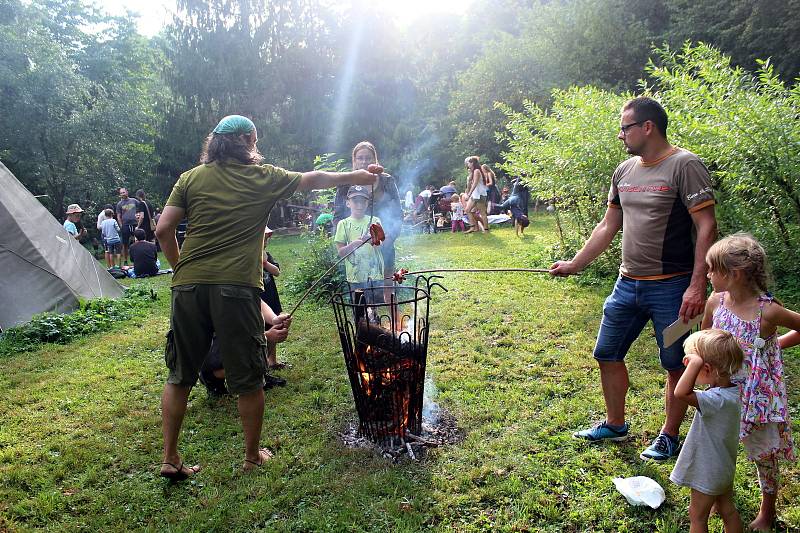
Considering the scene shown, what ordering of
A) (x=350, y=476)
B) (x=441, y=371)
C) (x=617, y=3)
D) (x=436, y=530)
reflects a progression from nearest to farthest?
1. (x=436, y=530)
2. (x=350, y=476)
3. (x=441, y=371)
4. (x=617, y=3)

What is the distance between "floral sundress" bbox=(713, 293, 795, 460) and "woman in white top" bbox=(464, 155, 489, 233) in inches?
406

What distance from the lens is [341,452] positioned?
3.35m

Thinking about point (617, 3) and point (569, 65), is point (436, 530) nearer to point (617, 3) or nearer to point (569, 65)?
point (569, 65)

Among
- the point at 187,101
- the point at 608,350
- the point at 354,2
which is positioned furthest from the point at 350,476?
the point at 354,2

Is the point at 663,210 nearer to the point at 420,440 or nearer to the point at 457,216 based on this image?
the point at 420,440

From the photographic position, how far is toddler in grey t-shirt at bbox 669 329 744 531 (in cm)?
212

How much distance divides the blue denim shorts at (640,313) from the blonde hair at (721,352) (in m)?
0.69

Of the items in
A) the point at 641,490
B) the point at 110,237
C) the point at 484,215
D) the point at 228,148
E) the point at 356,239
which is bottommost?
the point at 641,490

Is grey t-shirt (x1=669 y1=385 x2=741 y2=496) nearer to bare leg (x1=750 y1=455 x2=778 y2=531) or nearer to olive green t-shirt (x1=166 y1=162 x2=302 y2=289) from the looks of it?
bare leg (x1=750 y1=455 x2=778 y2=531)

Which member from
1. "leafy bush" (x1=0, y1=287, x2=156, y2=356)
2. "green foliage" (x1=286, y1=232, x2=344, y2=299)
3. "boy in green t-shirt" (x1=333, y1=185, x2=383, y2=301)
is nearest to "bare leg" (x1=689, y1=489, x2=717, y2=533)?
"boy in green t-shirt" (x1=333, y1=185, x2=383, y2=301)

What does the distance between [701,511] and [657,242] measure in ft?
4.17

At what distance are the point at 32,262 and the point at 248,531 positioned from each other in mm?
6035

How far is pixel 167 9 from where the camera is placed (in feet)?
70.7

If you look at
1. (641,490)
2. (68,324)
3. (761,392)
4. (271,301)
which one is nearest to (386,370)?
(641,490)
